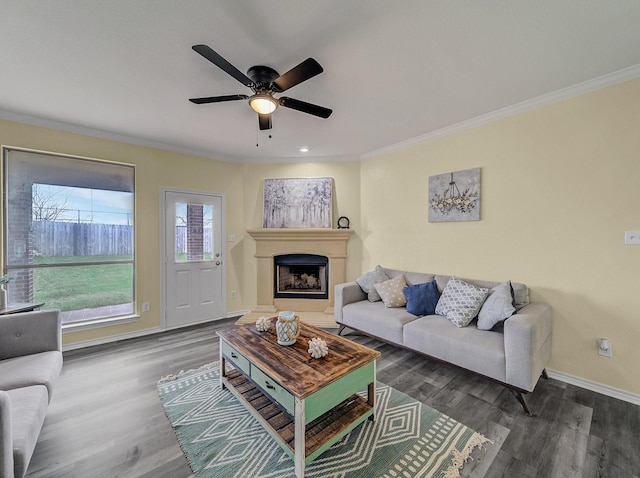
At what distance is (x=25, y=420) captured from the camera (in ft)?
4.26

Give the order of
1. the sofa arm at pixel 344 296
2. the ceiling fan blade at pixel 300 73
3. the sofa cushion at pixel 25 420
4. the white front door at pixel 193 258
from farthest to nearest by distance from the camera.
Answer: the white front door at pixel 193 258
the sofa arm at pixel 344 296
the ceiling fan blade at pixel 300 73
the sofa cushion at pixel 25 420

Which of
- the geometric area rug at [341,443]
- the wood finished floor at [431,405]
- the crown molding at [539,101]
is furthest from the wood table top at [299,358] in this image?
the crown molding at [539,101]

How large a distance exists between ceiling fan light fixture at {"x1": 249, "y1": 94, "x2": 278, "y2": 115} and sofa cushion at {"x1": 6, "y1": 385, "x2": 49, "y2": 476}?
2.26 meters

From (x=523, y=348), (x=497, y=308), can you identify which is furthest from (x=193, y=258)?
(x=523, y=348)

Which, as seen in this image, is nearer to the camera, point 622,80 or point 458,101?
point 622,80

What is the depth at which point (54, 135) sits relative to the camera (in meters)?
2.95

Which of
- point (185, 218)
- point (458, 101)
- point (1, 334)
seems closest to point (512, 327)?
point (458, 101)

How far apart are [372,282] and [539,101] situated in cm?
253

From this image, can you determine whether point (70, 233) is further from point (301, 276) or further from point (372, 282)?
point (372, 282)

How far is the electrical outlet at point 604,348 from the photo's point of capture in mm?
2145

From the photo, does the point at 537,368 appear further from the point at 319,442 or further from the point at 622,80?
the point at 622,80

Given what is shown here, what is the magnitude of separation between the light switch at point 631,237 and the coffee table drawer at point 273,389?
2840mm

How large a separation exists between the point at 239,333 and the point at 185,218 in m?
2.40

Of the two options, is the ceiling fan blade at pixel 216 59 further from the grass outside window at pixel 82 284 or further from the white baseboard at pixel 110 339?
the white baseboard at pixel 110 339
